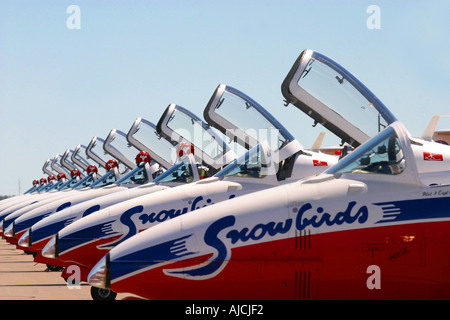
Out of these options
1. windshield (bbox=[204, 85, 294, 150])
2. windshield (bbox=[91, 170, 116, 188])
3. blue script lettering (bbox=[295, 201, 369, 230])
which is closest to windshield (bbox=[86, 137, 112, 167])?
windshield (bbox=[91, 170, 116, 188])

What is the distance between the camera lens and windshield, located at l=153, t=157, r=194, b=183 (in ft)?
42.9

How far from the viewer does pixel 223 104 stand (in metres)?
13.6

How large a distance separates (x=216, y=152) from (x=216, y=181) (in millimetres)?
4284

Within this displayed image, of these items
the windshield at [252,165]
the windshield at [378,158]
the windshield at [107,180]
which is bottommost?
the windshield at [107,180]

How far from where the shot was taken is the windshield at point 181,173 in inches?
515

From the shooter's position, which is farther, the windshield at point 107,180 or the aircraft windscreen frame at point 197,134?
the windshield at point 107,180

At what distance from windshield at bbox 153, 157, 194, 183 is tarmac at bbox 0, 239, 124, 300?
254 cm

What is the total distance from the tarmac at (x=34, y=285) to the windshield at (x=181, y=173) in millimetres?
2538

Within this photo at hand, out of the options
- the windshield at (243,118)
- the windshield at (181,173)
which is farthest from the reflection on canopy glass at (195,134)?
the windshield at (181,173)

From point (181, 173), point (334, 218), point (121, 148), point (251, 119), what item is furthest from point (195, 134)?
point (334, 218)

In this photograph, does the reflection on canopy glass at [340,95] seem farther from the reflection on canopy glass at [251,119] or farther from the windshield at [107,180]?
the windshield at [107,180]

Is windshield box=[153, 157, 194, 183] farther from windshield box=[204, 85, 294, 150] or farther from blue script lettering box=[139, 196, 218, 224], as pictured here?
blue script lettering box=[139, 196, 218, 224]

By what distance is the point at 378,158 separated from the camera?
6793 millimetres

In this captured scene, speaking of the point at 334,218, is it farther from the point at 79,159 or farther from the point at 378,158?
the point at 79,159
